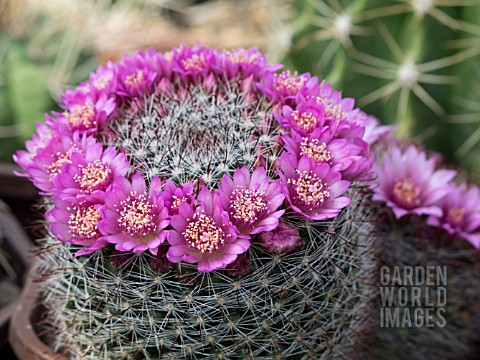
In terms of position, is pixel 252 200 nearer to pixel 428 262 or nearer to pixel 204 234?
pixel 204 234

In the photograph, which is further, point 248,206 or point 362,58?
point 362,58

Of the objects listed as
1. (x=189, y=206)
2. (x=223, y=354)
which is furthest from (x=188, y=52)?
(x=223, y=354)

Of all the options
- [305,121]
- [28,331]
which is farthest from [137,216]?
[28,331]

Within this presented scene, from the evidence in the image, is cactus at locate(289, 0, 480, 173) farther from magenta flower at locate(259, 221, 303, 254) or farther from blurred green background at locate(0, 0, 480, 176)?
magenta flower at locate(259, 221, 303, 254)

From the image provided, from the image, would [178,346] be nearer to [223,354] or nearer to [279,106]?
[223,354]

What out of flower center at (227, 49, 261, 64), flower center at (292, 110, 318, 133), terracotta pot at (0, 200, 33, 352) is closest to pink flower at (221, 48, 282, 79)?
flower center at (227, 49, 261, 64)

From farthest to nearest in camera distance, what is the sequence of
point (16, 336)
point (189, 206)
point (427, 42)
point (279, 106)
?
1. point (427, 42)
2. point (16, 336)
3. point (279, 106)
4. point (189, 206)
